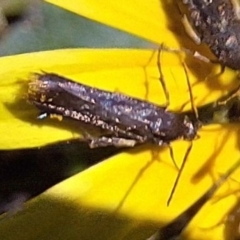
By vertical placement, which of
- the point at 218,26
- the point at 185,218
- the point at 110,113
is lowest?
the point at 185,218

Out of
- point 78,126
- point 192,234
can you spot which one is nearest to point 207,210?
point 192,234

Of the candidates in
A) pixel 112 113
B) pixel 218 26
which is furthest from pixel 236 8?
pixel 112 113

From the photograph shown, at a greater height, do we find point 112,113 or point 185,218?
point 112,113

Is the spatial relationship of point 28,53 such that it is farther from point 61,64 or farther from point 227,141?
point 227,141

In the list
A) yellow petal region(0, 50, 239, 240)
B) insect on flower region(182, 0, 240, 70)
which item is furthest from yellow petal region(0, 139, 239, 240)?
insect on flower region(182, 0, 240, 70)

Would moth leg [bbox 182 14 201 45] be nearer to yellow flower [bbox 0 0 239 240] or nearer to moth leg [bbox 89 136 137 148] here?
yellow flower [bbox 0 0 239 240]

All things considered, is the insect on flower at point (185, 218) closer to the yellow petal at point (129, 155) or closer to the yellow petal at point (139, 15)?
the yellow petal at point (129, 155)

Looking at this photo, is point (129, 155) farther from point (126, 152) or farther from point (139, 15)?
point (139, 15)
